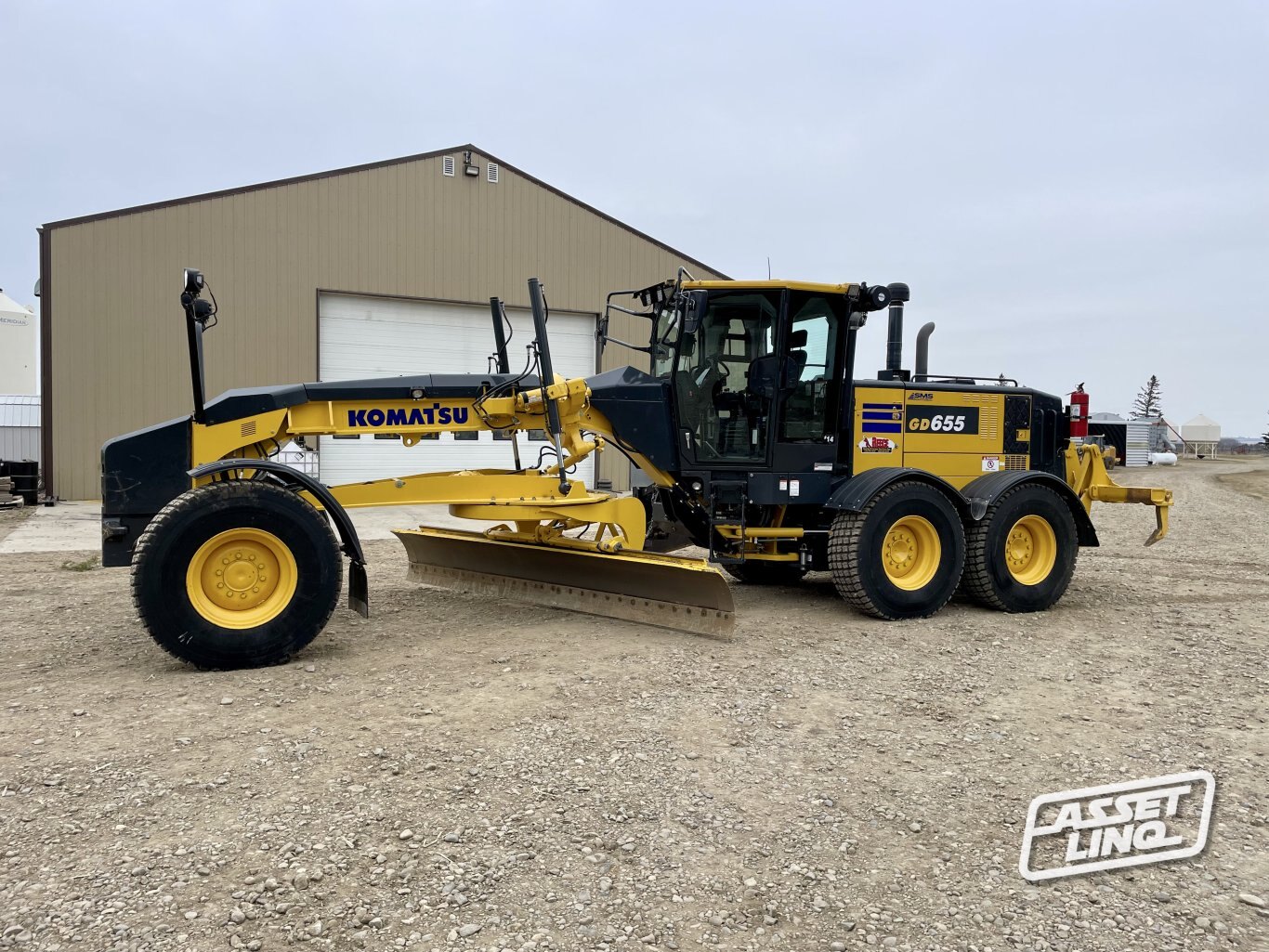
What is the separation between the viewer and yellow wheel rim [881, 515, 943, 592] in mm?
7109

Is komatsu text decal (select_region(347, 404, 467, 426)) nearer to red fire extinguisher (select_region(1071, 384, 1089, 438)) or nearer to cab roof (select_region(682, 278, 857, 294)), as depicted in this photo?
cab roof (select_region(682, 278, 857, 294))

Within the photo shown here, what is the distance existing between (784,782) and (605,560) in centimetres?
311

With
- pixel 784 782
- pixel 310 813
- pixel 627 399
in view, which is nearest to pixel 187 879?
pixel 310 813

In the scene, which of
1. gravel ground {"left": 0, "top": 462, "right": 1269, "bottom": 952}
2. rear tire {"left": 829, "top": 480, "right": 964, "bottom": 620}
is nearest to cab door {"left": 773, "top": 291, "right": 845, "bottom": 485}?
rear tire {"left": 829, "top": 480, "right": 964, "bottom": 620}

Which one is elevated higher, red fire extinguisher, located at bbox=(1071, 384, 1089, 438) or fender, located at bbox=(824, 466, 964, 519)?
red fire extinguisher, located at bbox=(1071, 384, 1089, 438)

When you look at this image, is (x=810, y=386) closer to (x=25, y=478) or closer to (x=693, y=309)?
(x=693, y=309)

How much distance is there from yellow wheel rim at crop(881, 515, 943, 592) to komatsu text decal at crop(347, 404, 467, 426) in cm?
341

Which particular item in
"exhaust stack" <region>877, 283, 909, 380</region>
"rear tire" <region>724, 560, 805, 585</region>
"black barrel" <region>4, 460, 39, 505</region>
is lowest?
"rear tire" <region>724, 560, 805, 585</region>

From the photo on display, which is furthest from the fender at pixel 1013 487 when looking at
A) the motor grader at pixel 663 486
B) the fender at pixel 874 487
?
the fender at pixel 874 487

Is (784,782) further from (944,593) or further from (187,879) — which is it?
(944,593)

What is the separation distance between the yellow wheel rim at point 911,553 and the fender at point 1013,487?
489 mm

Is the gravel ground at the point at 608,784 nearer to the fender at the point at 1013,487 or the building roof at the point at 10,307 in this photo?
the fender at the point at 1013,487

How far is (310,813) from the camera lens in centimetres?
328

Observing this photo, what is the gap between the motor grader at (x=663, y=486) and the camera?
5262 mm
